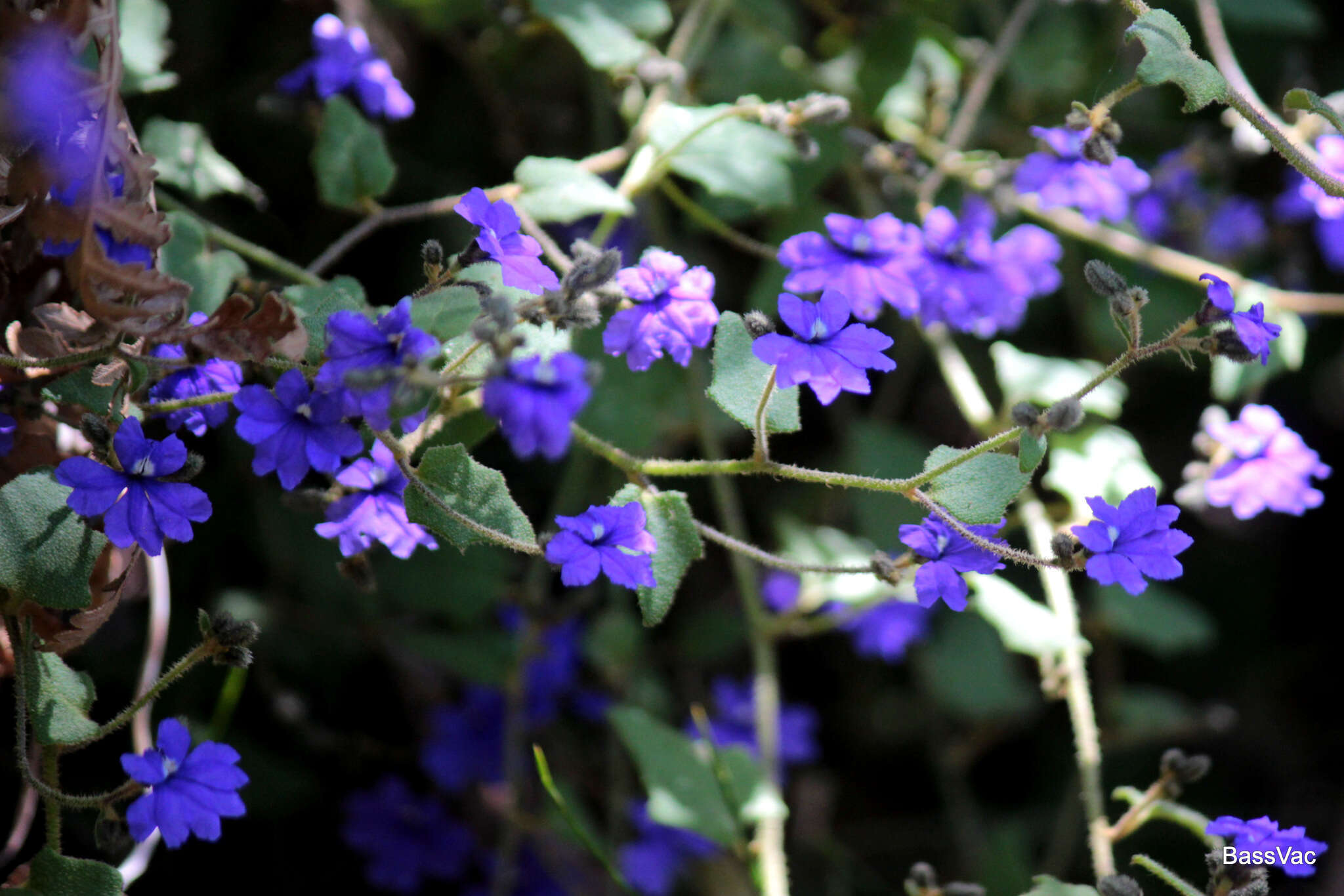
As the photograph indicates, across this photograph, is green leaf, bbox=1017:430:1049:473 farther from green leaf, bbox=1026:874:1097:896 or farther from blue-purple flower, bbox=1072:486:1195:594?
green leaf, bbox=1026:874:1097:896

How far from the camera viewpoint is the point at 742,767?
134 centimetres

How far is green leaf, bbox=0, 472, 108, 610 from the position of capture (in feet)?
2.70

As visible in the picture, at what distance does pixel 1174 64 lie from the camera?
87cm

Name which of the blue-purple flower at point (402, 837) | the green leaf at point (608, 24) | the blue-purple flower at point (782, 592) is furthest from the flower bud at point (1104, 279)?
the blue-purple flower at point (402, 837)

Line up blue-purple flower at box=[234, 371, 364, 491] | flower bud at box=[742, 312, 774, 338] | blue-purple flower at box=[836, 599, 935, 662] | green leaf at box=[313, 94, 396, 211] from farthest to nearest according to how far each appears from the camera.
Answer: blue-purple flower at box=[836, 599, 935, 662]
green leaf at box=[313, 94, 396, 211]
flower bud at box=[742, 312, 774, 338]
blue-purple flower at box=[234, 371, 364, 491]

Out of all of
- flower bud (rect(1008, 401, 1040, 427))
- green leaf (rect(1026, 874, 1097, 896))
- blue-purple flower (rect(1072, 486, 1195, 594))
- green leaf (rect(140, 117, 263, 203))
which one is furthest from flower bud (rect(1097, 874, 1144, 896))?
green leaf (rect(140, 117, 263, 203))

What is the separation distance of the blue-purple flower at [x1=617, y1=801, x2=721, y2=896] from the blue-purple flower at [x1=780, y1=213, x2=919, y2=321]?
89cm

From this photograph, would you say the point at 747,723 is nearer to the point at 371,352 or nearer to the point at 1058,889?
the point at 1058,889

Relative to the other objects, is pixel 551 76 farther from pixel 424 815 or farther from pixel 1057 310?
pixel 424 815

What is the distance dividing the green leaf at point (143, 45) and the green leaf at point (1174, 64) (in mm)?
925

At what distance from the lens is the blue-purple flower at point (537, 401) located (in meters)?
0.66

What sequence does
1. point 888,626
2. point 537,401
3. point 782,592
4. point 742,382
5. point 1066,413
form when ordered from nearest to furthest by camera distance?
point 537,401
point 1066,413
point 742,382
point 888,626
point 782,592

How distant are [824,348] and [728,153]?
439mm

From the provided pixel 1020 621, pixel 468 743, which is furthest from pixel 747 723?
pixel 1020 621
